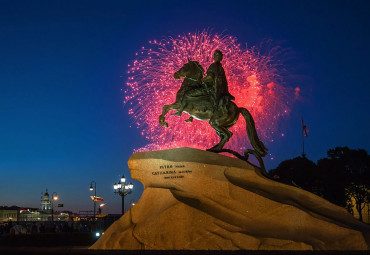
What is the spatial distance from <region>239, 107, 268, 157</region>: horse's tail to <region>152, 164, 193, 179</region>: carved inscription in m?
2.67

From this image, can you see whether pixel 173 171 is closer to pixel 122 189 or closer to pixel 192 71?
pixel 192 71

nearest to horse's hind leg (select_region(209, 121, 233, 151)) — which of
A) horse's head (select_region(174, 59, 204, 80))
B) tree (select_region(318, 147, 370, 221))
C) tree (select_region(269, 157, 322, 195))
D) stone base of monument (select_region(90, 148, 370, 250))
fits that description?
horse's head (select_region(174, 59, 204, 80))

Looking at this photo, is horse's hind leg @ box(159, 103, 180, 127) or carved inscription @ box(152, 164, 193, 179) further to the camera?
horse's hind leg @ box(159, 103, 180, 127)

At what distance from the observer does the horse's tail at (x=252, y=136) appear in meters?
12.0

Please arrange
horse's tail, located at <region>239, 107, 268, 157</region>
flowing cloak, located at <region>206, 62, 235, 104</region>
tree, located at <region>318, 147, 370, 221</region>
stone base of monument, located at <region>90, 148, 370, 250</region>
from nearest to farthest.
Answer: stone base of monument, located at <region>90, 148, 370, 250</region>, flowing cloak, located at <region>206, 62, 235, 104</region>, horse's tail, located at <region>239, 107, 268, 157</region>, tree, located at <region>318, 147, 370, 221</region>

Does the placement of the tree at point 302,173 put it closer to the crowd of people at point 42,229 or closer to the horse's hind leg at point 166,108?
the crowd of people at point 42,229

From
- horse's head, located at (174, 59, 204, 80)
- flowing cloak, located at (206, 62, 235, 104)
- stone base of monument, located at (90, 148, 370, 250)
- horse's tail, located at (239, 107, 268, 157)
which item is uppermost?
horse's head, located at (174, 59, 204, 80)

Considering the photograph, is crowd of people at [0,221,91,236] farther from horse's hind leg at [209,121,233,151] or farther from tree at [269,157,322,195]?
tree at [269,157,322,195]

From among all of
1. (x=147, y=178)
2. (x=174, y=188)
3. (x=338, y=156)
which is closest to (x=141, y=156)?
(x=147, y=178)

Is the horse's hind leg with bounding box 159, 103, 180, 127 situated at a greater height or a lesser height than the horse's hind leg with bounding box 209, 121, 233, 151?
greater

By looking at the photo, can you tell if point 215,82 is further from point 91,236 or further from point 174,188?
point 91,236

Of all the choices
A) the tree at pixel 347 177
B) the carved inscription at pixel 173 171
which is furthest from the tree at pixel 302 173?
the carved inscription at pixel 173 171

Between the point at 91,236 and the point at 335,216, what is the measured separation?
1059 cm

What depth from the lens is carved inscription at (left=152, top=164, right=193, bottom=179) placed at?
33.8ft
